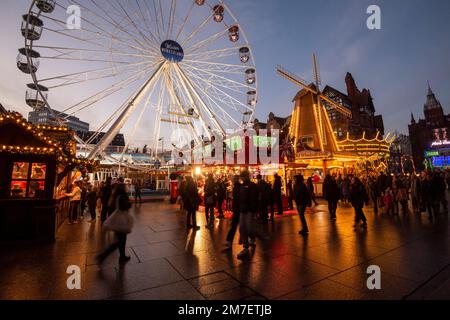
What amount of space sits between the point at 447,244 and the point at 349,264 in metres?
3.21

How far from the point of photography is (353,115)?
133 feet

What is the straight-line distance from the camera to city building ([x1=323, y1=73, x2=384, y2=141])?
39219 mm

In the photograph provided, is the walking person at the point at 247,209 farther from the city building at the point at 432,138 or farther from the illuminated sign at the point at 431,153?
the illuminated sign at the point at 431,153

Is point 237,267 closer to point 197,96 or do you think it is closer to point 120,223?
point 120,223

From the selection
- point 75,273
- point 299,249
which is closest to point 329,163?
point 299,249

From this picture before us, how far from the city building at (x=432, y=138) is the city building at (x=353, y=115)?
115ft

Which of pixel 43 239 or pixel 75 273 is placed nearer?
pixel 75 273

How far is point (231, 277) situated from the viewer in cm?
381

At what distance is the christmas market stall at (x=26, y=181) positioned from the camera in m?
6.27

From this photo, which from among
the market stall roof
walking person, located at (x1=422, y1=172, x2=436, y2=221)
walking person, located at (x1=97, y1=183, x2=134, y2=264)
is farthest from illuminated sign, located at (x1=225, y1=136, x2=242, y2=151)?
walking person, located at (x1=97, y1=183, x2=134, y2=264)

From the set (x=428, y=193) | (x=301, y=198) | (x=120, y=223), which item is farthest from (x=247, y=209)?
(x=428, y=193)

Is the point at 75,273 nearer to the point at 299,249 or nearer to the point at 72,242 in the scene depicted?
the point at 72,242

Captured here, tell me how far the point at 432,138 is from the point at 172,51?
91.8m

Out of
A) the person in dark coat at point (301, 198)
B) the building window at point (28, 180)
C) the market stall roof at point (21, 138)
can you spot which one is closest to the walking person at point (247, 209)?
the person in dark coat at point (301, 198)
